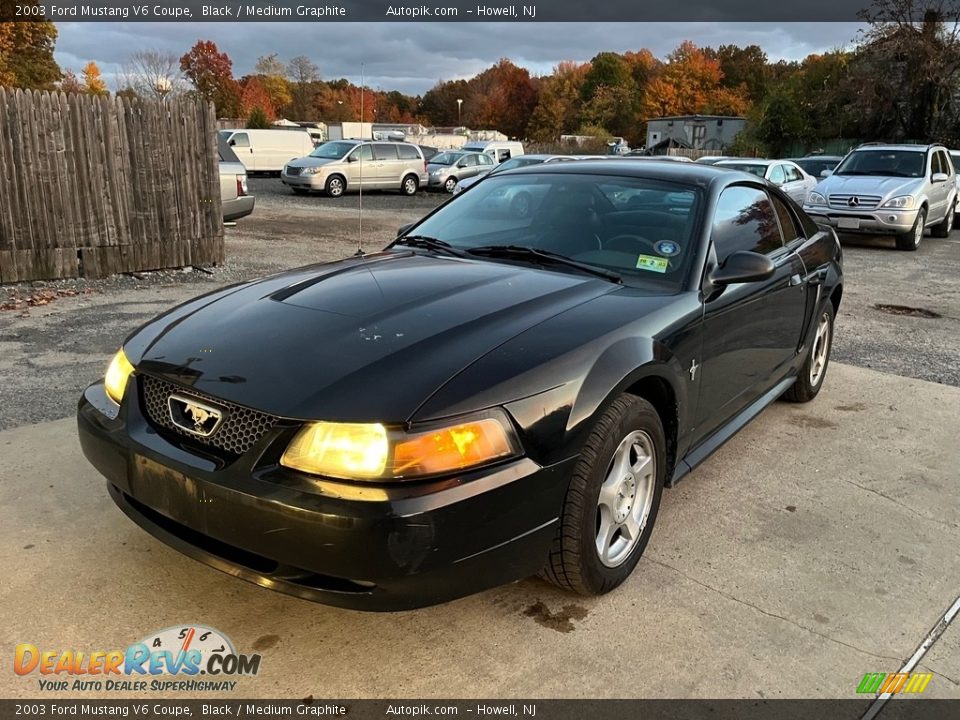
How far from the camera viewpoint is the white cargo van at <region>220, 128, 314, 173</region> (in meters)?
28.1

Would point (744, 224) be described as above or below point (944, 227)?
above

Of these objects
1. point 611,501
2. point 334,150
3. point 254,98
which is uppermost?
point 254,98

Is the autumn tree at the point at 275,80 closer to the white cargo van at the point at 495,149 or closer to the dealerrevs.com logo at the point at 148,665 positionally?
the white cargo van at the point at 495,149

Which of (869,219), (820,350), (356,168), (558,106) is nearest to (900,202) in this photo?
(869,219)

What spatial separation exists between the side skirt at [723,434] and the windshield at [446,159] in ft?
70.8

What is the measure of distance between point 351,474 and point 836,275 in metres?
4.20

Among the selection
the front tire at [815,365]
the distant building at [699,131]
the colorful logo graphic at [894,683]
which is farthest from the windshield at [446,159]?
the distant building at [699,131]

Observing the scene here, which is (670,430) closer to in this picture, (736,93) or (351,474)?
(351,474)

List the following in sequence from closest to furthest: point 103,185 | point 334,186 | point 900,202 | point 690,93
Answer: point 103,185 → point 900,202 → point 334,186 → point 690,93

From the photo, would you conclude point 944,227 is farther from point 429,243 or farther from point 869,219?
point 429,243

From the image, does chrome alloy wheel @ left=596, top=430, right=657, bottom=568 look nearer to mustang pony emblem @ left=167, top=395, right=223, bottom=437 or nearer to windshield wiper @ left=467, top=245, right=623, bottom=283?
windshield wiper @ left=467, top=245, right=623, bottom=283

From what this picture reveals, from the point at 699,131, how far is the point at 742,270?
195 ft

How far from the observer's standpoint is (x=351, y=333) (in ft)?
8.34

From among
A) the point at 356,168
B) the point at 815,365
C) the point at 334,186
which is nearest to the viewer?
the point at 815,365
